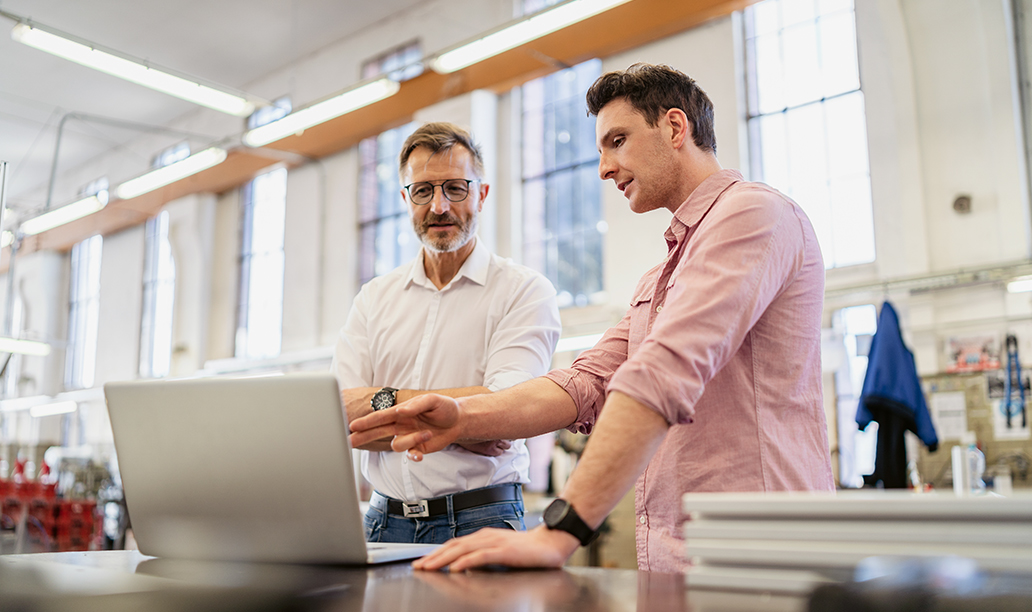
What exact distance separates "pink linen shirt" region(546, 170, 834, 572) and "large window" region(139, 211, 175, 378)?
38.9 ft

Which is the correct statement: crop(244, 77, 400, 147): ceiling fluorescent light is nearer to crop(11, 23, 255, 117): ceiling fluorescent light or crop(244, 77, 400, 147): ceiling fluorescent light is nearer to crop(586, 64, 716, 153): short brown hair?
crop(11, 23, 255, 117): ceiling fluorescent light

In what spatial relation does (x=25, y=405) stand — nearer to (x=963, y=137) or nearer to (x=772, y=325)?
(x=963, y=137)

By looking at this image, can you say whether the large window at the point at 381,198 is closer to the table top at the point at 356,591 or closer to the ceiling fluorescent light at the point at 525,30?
the ceiling fluorescent light at the point at 525,30

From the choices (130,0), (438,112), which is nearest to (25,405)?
(130,0)

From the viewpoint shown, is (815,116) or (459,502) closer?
(459,502)

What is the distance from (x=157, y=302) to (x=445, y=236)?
11557 mm

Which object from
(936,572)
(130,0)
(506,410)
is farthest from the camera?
(130,0)

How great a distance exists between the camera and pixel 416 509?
5.92ft

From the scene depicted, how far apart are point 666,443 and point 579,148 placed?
7107 millimetres

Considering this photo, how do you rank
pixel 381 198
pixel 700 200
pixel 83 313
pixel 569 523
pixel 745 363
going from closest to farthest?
pixel 569 523 < pixel 745 363 < pixel 700 200 < pixel 381 198 < pixel 83 313

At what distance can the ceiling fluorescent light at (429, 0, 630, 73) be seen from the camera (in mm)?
4918

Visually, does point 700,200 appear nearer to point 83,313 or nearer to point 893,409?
point 893,409

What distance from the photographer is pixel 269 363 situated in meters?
9.59

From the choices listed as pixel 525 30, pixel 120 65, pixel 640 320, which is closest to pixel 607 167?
pixel 640 320
